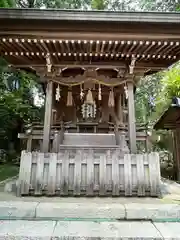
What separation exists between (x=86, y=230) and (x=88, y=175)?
4.98 feet

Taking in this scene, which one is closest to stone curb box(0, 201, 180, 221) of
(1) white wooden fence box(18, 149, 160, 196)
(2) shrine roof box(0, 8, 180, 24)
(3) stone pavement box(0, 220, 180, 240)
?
(3) stone pavement box(0, 220, 180, 240)

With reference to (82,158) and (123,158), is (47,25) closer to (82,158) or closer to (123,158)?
(82,158)

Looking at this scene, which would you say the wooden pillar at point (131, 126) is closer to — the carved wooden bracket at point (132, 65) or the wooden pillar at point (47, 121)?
the carved wooden bracket at point (132, 65)

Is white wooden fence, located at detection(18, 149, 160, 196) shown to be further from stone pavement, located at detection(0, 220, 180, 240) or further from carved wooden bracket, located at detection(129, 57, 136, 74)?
carved wooden bracket, located at detection(129, 57, 136, 74)

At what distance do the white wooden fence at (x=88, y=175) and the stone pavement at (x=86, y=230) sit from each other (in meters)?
1.16

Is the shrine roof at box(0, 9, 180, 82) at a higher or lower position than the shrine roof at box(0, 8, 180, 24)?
lower

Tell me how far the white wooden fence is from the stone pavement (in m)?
1.16

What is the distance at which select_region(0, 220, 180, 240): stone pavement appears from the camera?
2.21m

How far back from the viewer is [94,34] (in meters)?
3.78

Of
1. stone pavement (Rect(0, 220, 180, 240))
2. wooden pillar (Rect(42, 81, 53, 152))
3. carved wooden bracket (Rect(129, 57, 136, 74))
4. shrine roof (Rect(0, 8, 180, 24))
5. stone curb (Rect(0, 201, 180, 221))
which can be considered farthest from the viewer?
carved wooden bracket (Rect(129, 57, 136, 74))

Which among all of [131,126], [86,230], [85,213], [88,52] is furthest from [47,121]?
[86,230]

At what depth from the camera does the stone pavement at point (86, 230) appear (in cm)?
221

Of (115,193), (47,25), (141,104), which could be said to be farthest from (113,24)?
(141,104)

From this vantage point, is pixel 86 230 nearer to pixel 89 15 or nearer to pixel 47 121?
pixel 47 121
